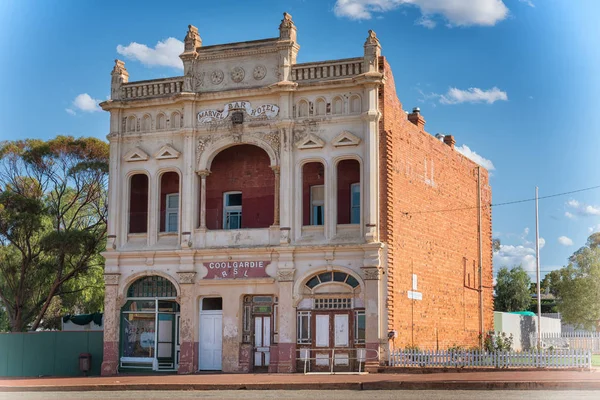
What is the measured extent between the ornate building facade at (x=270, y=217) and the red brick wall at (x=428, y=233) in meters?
0.10

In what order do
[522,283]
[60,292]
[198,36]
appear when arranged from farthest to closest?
1. [522,283]
2. [60,292]
3. [198,36]

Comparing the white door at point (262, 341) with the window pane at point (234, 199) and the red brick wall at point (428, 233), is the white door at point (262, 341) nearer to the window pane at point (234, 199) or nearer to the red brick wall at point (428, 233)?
the red brick wall at point (428, 233)

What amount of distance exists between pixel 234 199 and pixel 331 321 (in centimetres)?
646

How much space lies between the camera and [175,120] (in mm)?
34062

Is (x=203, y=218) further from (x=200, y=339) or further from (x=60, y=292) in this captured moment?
(x=60, y=292)

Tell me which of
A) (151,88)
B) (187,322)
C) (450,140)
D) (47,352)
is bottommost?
(47,352)

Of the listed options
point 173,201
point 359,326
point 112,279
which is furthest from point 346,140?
point 112,279

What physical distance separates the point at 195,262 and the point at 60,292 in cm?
1327

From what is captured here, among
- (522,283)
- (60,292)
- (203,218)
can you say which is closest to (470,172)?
(203,218)

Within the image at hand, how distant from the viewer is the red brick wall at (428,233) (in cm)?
3130

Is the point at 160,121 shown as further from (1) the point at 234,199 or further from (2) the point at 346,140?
(2) the point at 346,140

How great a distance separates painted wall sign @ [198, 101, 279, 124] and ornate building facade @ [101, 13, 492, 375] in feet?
0.16

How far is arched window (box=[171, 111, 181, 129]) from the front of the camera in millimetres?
33969

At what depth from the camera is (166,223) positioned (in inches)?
1371
